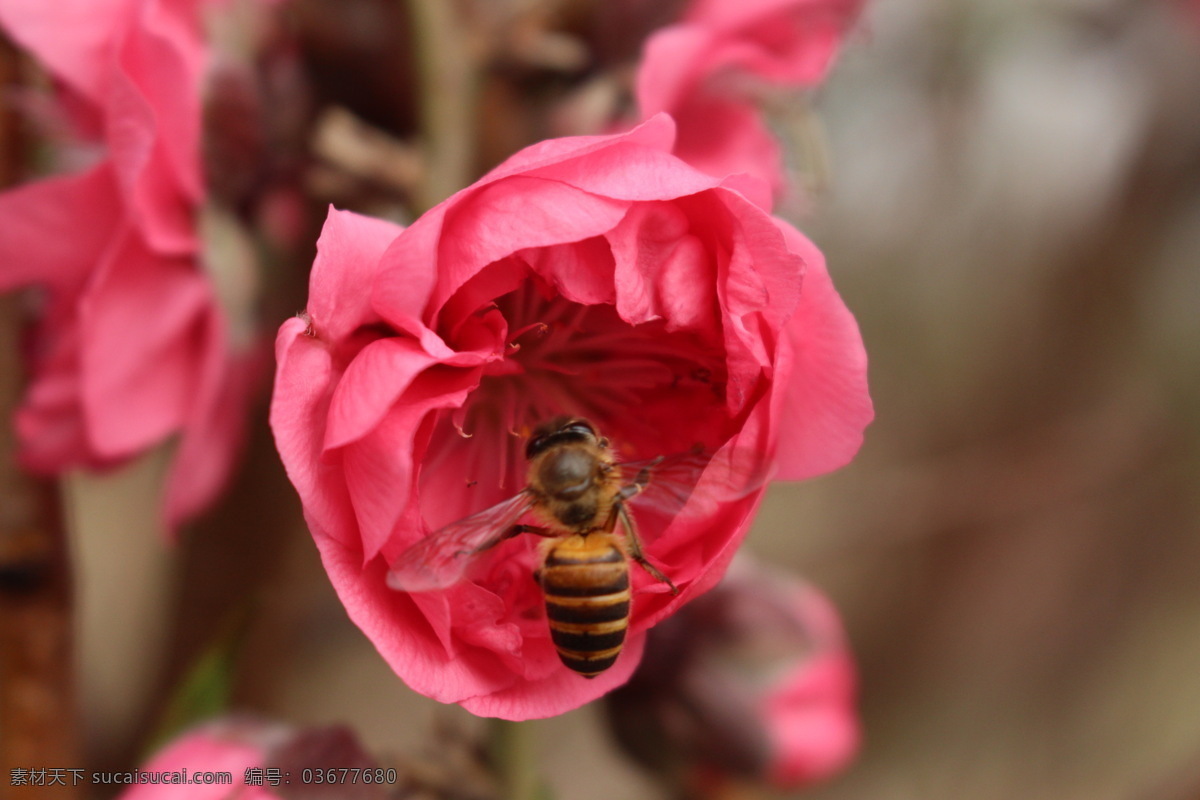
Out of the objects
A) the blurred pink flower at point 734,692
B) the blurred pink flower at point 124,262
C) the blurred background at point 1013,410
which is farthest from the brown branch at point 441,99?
the blurred background at point 1013,410

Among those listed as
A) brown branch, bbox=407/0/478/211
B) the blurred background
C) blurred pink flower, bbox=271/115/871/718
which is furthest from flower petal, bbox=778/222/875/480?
the blurred background

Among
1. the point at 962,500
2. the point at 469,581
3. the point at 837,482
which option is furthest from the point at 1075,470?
the point at 469,581

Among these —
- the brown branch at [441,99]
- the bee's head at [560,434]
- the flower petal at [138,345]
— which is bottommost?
the flower petal at [138,345]

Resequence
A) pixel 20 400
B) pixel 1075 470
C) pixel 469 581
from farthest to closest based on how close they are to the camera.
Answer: pixel 1075 470 → pixel 20 400 → pixel 469 581

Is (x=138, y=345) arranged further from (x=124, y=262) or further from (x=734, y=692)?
(x=734, y=692)

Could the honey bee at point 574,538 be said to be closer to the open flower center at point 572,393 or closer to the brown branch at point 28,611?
the open flower center at point 572,393

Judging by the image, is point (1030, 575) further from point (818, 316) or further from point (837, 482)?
point (818, 316)
